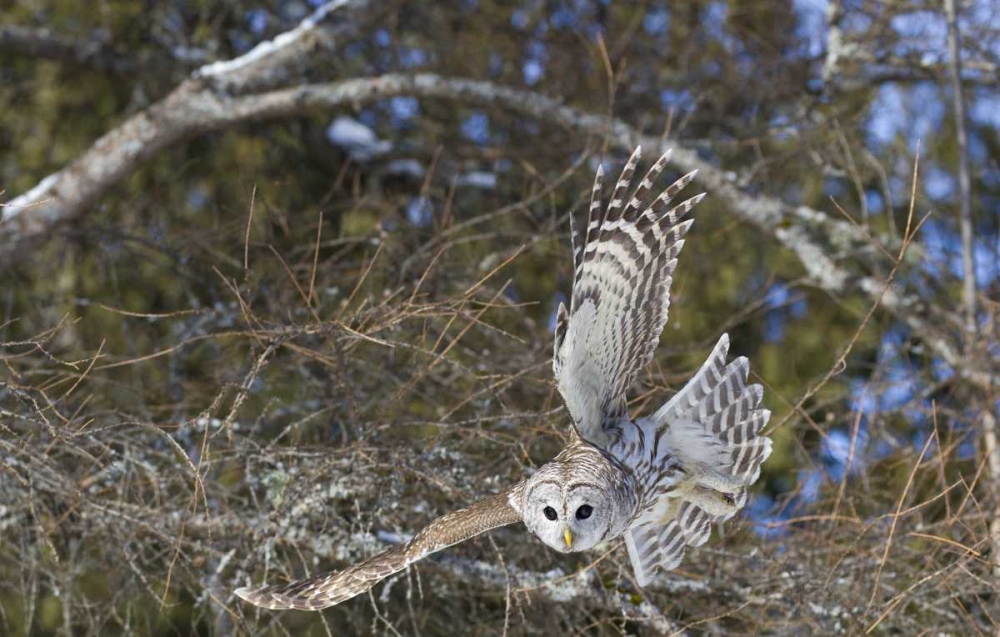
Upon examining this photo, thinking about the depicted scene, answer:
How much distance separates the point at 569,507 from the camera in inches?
119

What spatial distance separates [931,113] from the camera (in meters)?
7.40

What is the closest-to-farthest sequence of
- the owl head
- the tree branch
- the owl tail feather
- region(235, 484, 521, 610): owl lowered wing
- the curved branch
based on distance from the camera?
the owl head, region(235, 484, 521, 610): owl lowered wing, the owl tail feather, the curved branch, the tree branch

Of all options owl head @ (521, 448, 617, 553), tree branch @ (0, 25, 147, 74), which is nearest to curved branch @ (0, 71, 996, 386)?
tree branch @ (0, 25, 147, 74)

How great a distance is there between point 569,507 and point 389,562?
20.8 inches

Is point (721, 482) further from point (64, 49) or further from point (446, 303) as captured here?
point (64, 49)

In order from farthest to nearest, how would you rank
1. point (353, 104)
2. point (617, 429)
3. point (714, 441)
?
1. point (353, 104)
2. point (714, 441)
3. point (617, 429)

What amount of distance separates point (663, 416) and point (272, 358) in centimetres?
128

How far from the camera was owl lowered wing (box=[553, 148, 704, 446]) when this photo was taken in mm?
3271

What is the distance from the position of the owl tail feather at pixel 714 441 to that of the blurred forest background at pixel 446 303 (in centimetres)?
16

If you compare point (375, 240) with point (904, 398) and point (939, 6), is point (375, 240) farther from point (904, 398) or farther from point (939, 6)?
point (939, 6)

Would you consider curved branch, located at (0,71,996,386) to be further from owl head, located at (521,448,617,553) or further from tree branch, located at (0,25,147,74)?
owl head, located at (521,448,617,553)

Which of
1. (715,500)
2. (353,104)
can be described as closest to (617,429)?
(715,500)

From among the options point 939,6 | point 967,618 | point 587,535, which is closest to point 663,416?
point 587,535

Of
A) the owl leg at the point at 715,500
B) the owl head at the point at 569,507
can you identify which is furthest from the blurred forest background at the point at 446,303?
the owl head at the point at 569,507
